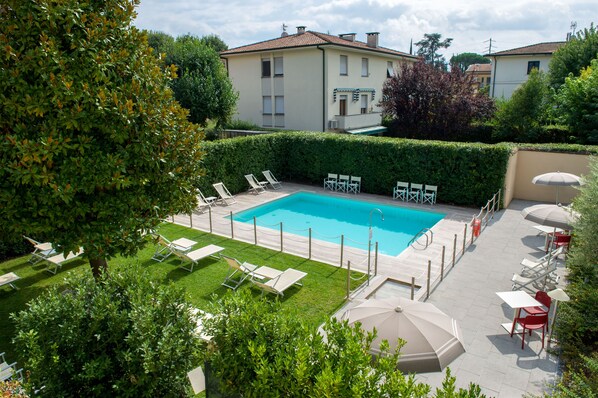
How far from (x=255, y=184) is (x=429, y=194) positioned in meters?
9.09

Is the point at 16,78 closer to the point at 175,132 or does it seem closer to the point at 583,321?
the point at 175,132

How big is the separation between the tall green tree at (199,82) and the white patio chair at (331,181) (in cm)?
796

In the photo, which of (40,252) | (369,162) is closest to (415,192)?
(369,162)

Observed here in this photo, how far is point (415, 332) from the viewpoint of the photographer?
6.45 meters

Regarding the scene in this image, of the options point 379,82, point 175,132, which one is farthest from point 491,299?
point 379,82

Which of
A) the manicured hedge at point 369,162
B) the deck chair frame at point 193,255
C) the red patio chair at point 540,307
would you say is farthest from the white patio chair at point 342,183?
the red patio chair at point 540,307

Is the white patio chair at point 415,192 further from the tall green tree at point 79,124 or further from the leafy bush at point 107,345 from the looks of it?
the leafy bush at point 107,345

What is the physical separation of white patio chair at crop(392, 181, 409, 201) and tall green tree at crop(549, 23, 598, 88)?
19151 mm

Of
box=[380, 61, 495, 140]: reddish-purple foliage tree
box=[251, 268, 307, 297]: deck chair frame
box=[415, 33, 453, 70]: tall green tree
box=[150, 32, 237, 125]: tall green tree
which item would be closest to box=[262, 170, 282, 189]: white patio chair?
box=[150, 32, 237, 125]: tall green tree

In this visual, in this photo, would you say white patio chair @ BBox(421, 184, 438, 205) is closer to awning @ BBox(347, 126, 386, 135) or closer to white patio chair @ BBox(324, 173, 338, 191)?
white patio chair @ BBox(324, 173, 338, 191)

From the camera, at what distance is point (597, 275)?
27.6ft

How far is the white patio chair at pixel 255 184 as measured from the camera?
21.7 metres

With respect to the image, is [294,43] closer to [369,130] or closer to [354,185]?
[369,130]

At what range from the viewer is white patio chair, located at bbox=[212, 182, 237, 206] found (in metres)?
19.7
